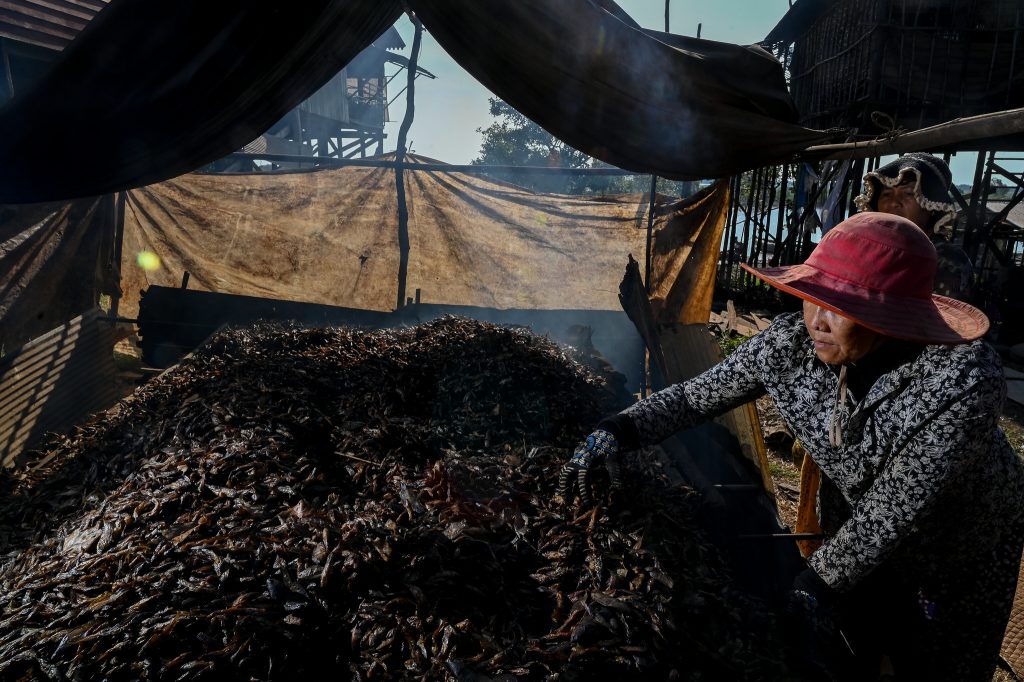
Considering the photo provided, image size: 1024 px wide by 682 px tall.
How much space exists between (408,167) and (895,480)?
7259mm

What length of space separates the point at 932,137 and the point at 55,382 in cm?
842

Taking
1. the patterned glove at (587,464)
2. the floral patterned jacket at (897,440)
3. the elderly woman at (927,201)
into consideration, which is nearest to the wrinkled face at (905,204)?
the elderly woman at (927,201)

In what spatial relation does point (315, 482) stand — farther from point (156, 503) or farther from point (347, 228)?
point (347, 228)

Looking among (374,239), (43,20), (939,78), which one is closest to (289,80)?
(374,239)

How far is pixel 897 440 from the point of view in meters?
2.28

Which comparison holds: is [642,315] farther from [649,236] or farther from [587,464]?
[587,464]

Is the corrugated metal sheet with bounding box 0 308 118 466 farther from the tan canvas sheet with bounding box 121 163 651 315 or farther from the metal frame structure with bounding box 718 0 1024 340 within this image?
the metal frame structure with bounding box 718 0 1024 340

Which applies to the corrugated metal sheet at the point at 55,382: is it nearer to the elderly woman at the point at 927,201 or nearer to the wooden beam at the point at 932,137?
the elderly woman at the point at 927,201

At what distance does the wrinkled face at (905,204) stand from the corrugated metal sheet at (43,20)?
1251cm

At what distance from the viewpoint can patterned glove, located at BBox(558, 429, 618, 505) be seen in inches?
113

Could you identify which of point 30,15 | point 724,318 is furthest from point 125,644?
point 724,318

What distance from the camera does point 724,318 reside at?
13461mm

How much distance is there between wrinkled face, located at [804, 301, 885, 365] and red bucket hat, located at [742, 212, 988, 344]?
13 cm

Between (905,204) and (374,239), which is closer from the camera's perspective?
(905,204)
